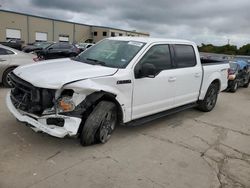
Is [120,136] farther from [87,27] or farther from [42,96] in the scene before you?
[87,27]

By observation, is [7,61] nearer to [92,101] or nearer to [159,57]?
[159,57]

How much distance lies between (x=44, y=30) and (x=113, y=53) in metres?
53.9

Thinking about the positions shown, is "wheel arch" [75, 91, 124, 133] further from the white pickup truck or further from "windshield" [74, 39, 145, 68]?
"windshield" [74, 39, 145, 68]

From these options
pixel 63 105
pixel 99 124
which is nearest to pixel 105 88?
pixel 99 124

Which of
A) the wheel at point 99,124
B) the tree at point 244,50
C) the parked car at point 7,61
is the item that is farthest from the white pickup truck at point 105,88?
the tree at point 244,50

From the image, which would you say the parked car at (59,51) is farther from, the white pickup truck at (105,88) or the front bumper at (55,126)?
the front bumper at (55,126)

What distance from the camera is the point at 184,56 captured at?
629 cm

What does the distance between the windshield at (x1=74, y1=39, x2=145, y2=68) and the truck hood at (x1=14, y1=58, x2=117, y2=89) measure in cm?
29

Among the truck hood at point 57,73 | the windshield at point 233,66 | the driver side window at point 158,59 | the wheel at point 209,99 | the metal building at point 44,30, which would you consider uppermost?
the metal building at point 44,30

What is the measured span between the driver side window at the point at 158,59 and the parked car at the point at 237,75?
23.7 ft

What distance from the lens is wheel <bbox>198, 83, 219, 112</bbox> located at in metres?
7.42

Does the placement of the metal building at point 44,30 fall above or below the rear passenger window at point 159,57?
above

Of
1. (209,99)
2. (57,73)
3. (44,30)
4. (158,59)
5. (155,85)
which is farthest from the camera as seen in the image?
(44,30)

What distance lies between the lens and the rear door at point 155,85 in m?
4.98
